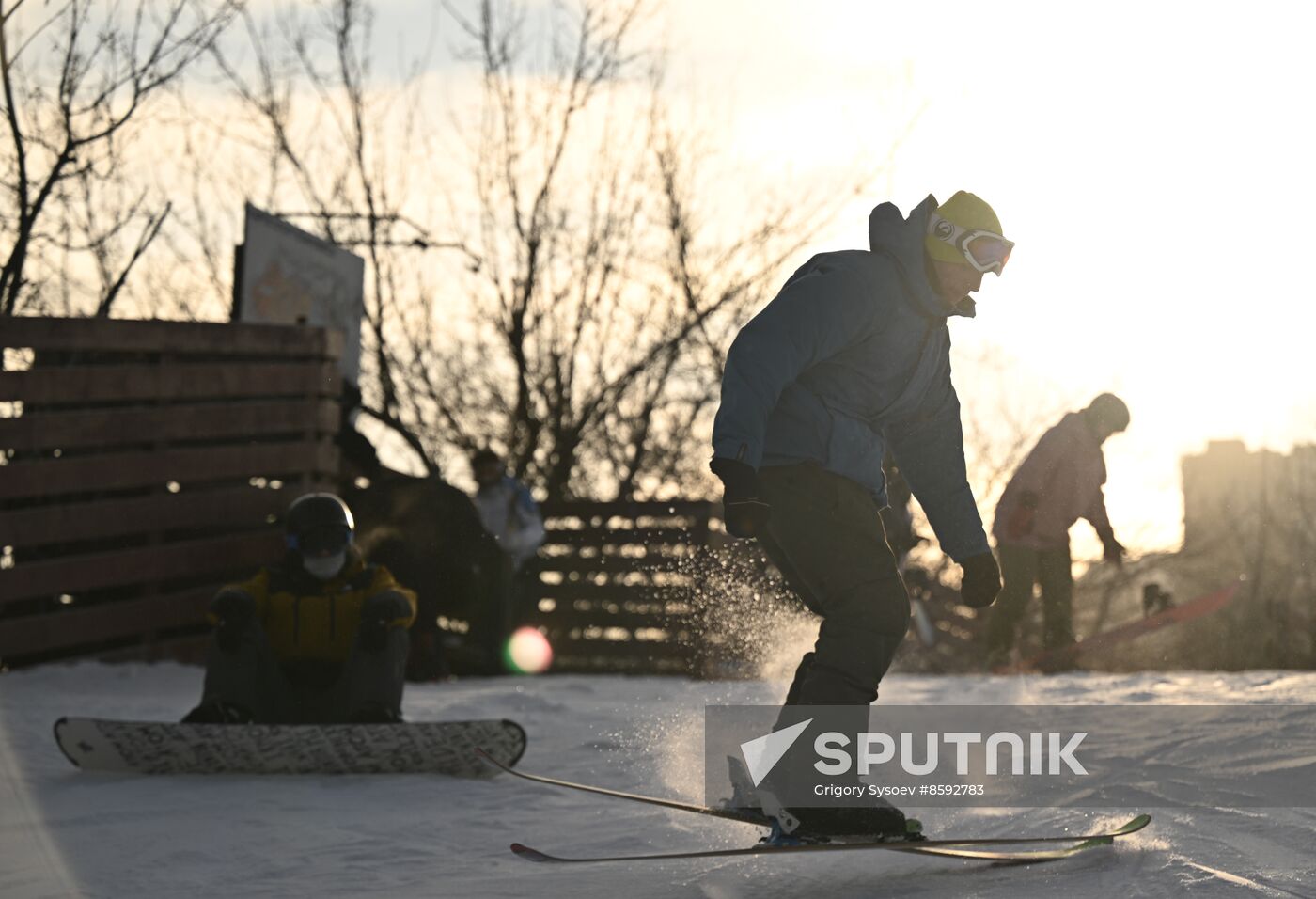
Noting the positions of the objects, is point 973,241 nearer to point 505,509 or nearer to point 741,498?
point 741,498

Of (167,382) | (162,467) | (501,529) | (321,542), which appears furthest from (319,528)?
(501,529)

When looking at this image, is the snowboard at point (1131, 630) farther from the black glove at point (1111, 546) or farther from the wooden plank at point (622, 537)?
the wooden plank at point (622, 537)

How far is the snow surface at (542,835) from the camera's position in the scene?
3916mm

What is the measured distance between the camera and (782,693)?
801 centimetres

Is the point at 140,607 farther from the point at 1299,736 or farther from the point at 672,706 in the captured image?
the point at 1299,736

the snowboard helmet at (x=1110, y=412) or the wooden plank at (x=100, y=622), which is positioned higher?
the snowboard helmet at (x=1110, y=412)

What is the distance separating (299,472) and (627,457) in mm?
8063

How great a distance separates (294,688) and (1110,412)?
17.6 ft

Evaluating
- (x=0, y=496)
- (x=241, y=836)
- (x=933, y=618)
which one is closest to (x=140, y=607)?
(x=0, y=496)

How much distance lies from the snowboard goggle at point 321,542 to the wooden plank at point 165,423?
3.40m

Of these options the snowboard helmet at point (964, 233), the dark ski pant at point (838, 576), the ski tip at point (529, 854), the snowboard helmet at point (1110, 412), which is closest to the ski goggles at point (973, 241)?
the snowboard helmet at point (964, 233)

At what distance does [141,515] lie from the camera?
9742 millimetres

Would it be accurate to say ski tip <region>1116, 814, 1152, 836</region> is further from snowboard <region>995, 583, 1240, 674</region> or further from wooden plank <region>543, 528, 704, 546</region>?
wooden plank <region>543, 528, 704, 546</region>

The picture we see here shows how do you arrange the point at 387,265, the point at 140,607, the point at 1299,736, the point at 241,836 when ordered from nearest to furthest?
the point at 241,836
the point at 1299,736
the point at 140,607
the point at 387,265
